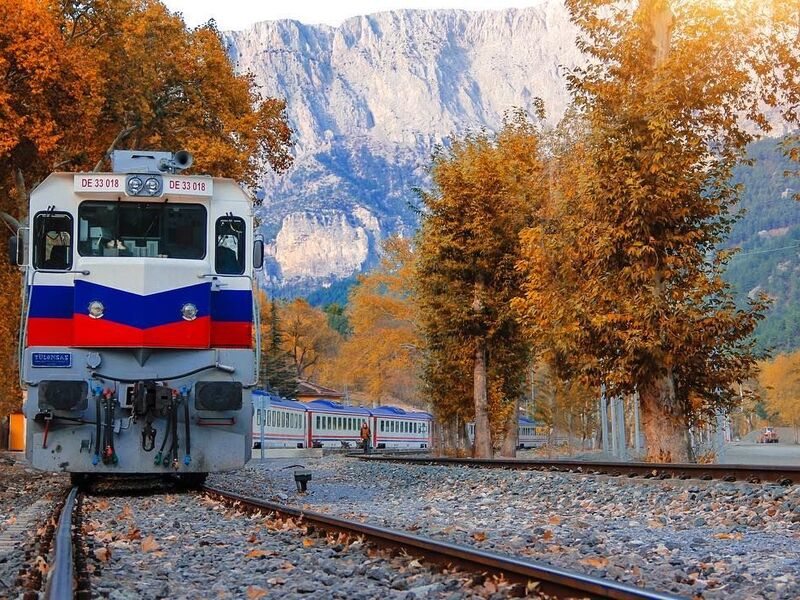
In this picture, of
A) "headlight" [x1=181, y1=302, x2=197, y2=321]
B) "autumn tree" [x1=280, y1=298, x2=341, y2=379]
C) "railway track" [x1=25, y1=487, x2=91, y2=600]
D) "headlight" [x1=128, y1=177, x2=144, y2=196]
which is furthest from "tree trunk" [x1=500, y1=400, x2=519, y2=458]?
"autumn tree" [x1=280, y1=298, x2=341, y2=379]

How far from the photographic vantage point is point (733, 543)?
838 centimetres

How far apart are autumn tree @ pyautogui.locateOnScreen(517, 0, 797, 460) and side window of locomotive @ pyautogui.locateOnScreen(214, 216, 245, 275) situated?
8.24 metres

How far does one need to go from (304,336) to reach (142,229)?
107 meters

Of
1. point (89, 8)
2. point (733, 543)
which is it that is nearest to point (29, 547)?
point (733, 543)

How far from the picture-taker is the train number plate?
13547 mm

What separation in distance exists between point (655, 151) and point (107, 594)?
16.7 m

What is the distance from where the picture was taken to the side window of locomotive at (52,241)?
1417 centimetres

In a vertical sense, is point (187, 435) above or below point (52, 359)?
below

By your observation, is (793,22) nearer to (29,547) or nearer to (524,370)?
(29,547)

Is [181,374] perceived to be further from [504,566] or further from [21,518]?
[504,566]

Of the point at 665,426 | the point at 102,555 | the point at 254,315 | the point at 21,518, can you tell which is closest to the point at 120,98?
the point at 254,315

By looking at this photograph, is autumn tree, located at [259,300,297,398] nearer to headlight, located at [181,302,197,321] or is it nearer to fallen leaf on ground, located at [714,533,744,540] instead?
headlight, located at [181,302,197,321]

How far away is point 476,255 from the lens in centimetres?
3048

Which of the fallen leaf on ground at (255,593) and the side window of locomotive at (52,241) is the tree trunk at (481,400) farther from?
the fallen leaf on ground at (255,593)
